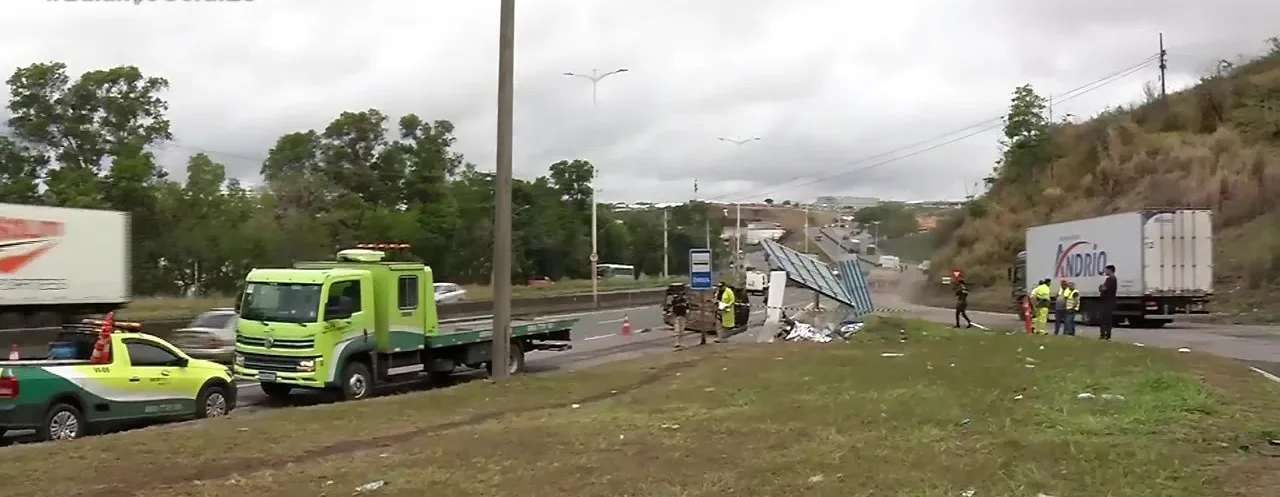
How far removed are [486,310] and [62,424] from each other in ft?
103

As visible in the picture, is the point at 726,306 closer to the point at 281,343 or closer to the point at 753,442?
the point at 281,343

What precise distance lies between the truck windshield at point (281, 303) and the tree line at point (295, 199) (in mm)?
27934

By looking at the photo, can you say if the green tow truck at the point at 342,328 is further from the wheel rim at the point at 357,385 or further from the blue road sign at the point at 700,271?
the blue road sign at the point at 700,271

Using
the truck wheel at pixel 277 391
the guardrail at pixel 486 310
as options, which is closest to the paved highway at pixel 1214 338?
the guardrail at pixel 486 310

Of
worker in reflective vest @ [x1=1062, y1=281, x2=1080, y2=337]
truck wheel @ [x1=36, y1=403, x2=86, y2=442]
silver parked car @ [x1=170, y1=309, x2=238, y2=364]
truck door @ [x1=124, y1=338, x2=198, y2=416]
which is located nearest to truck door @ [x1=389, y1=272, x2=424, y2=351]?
truck door @ [x1=124, y1=338, x2=198, y2=416]

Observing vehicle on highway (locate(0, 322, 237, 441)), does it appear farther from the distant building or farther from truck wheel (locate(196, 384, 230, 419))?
the distant building

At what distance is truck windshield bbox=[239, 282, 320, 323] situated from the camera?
16719 mm

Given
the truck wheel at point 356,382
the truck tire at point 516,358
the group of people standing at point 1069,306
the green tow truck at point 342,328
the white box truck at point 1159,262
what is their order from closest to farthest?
the green tow truck at point 342,328 → the truck wheel at point 356,382 → the truck tire at point 516,358 → the group of people standing at point 1069,306 → the white box truck at point 1159,262

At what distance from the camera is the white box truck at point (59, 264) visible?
25.2 metres

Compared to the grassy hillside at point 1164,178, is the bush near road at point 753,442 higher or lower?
lower

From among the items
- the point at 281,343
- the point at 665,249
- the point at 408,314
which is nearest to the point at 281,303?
the point at 281,343

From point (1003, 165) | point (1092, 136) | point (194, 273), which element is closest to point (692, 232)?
point (1003, 165)

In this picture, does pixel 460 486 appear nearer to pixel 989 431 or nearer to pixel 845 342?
pixel 989 431

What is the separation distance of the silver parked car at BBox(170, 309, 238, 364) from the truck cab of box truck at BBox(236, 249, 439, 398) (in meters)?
4.17
